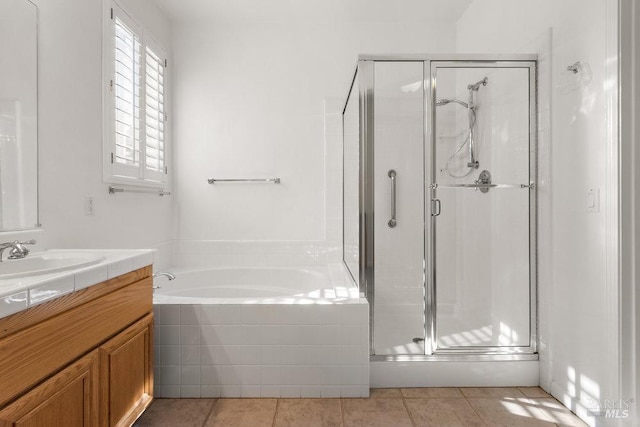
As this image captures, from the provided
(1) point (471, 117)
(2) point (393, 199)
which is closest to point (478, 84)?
(1) point (471, 117)

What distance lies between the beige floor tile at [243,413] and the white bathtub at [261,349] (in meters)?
0.05

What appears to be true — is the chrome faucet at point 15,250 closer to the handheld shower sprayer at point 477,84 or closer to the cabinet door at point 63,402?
the cabinet door at point 63,402

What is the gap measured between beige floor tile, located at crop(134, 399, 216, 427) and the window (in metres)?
1.32

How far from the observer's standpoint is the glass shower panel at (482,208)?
230cm

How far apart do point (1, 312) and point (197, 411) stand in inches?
50.5

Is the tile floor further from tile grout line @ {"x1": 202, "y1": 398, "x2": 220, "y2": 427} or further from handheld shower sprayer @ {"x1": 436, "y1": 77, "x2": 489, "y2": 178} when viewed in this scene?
handheld shower sprayer @ {"x1": 436, "y1": 77, "x2": 489, "y2": 178}

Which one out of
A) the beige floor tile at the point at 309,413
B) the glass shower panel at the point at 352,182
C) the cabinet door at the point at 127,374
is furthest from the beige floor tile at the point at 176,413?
the glass shower panel at the point at 352,182

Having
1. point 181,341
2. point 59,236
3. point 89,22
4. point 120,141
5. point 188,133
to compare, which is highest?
point 89,22

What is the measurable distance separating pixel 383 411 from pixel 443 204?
1.16 m

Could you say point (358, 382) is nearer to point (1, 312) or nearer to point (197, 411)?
point (197, 411)

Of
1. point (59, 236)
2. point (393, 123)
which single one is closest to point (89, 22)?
point (59, 236)

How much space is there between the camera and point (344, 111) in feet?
10.7

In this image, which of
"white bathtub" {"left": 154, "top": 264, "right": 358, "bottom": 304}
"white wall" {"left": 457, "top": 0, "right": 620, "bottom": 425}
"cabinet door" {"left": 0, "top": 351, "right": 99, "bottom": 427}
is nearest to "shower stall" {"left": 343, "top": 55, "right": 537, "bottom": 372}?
"white wall" {"left": 457, "top": 0, "right": 620, "bottom": 425}

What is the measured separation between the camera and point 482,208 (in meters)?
2.39
